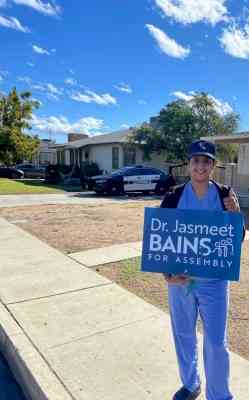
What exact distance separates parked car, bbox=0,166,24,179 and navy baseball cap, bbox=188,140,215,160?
3301cm

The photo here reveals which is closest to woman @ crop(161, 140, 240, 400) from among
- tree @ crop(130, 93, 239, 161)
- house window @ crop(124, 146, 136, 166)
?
tree @ crop(130, 93, 239, 161)

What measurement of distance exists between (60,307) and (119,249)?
2805mm

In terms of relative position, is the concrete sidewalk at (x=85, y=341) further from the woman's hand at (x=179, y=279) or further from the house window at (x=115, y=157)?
the house window at (x=115, y=157)

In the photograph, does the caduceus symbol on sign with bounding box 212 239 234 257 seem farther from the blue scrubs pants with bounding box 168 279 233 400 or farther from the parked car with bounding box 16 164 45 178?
the parked car with bounding box 16 164 45 178

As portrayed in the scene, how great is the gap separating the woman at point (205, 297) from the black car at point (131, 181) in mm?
15758

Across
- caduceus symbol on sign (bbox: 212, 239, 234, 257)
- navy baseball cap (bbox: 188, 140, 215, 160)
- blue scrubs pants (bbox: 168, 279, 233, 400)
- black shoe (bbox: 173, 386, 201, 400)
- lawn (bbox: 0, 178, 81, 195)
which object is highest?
navy baseball cap (bbox: 188, 140, 215, 160)

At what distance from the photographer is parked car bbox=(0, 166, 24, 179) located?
3312 centimetres

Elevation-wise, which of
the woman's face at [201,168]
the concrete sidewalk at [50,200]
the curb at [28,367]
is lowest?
the curb at [28,367]

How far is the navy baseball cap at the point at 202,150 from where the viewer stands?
2.29 meters

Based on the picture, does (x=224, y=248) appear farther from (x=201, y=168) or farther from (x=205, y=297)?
(x=201, y=168)

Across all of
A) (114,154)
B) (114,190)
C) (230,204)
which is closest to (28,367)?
(230,204)

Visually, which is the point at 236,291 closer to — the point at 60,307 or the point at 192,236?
the point at 60,307

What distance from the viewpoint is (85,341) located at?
11.0 feet

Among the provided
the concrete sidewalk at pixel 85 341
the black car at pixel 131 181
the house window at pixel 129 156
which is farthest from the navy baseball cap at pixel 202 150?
the house window at pixel 129 156
